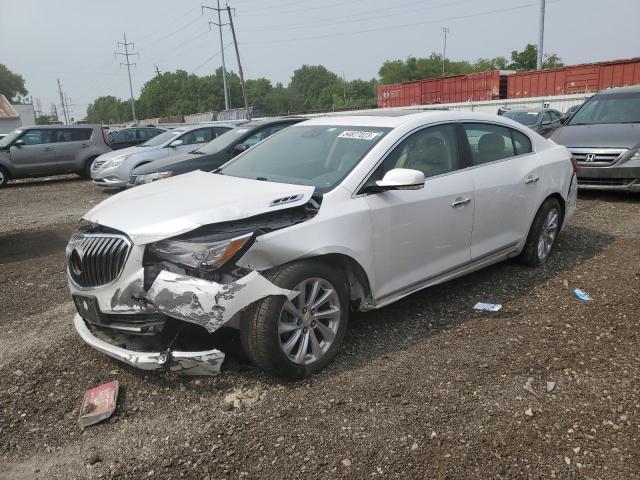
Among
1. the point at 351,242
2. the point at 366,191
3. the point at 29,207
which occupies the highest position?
the point at 366,191

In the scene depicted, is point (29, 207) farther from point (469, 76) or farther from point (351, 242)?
point (469, 76)

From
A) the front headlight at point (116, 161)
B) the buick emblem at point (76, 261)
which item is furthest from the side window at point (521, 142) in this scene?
the front headlight at point (116, 161)

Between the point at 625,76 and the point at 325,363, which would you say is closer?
the point at 325,363

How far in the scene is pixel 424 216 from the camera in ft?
12.9

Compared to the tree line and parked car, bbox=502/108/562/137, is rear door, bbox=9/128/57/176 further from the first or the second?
the tree line

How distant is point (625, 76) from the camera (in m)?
24.3

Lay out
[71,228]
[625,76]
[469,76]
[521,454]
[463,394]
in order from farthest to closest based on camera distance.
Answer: [469,76] → [625,76] → [71,228] → [463,394] → [521,454]

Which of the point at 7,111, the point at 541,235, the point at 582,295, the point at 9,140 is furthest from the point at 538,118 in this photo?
the point at 7,111

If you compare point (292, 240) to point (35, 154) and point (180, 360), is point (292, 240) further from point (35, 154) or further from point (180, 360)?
point (35, 154)

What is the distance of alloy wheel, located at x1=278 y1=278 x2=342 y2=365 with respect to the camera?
325 centimetres

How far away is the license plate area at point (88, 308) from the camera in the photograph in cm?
325

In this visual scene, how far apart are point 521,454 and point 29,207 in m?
11.2

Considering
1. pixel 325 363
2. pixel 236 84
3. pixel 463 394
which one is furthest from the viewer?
pixel 236 84

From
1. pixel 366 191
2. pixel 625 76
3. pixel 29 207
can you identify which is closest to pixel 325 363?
pixel 366 191
